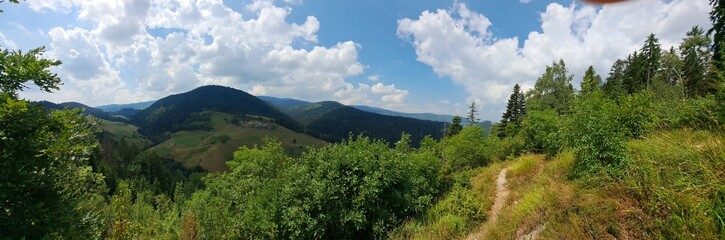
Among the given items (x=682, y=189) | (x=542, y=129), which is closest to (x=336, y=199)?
(x=682, y=189)

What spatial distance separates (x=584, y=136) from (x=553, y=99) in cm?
3839

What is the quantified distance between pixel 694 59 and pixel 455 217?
54.3 meters

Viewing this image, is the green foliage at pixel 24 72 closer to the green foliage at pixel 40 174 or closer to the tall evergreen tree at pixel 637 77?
the green foliage at pixel 40 174

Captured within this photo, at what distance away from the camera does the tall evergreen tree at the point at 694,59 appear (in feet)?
132

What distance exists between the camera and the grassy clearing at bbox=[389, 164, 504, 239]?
30.5ft

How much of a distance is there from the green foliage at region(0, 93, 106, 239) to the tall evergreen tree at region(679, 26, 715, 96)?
55553mm

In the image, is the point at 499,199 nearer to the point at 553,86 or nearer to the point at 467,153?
the point at 467,153

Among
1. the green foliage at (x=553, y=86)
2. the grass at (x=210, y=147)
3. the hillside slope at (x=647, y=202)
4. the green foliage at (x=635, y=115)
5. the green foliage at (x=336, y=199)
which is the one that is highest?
the green foliage at (x=553, y=86)

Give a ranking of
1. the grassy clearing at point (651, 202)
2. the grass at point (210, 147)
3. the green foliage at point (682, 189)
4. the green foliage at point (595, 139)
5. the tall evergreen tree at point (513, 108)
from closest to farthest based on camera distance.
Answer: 1. the green foliage at point (682, 189)
2. the grassy clearing at point (651, 202)
3. the green foliage at point (595, 139)
4. the tall evergreen tree at point (513, 108)
5. the grass at point (210, 147)

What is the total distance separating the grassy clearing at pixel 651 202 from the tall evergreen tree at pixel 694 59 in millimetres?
47676

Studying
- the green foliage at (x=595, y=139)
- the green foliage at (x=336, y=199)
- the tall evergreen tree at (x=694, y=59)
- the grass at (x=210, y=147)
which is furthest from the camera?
the grass at (x=210, y=147)

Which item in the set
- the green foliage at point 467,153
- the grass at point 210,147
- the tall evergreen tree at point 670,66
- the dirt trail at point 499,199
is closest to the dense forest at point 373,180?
→ the dirt trail at point 499,199

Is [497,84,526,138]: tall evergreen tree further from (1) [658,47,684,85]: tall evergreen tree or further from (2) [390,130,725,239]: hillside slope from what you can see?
(2) [390,130,725,239]: hillside slope

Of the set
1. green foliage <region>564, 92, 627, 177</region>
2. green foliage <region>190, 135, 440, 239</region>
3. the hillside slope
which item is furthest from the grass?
the hillside slope
